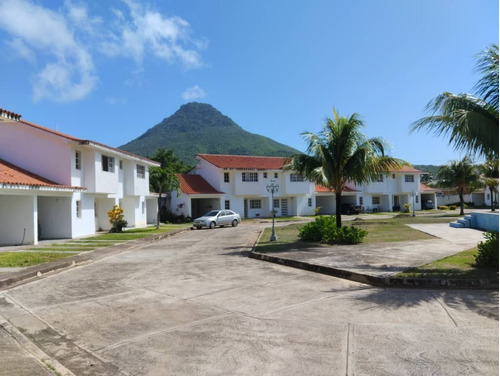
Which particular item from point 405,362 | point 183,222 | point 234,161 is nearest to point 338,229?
point 405,362

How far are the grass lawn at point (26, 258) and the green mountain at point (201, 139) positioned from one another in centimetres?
6692

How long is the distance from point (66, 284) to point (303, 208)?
1522 inches

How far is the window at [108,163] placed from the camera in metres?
24.6

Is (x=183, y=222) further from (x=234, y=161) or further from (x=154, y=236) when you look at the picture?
(x=154, y=236)

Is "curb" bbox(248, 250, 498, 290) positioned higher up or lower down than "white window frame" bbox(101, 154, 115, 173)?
lower down

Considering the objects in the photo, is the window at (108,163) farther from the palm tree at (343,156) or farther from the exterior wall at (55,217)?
the palm tree at (343,156)

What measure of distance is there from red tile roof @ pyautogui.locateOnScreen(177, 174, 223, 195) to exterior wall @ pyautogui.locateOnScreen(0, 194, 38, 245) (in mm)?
19810

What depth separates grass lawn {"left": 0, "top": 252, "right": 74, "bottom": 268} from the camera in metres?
12.0

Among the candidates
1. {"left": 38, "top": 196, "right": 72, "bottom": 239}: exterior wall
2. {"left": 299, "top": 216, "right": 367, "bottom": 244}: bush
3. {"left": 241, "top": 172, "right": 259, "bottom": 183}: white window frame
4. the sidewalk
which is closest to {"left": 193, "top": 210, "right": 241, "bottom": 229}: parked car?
{"left": 241, "top": 172, "right": 259, "bottom": 183}: white window frame

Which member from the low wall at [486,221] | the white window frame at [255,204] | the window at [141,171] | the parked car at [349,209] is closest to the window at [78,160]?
the window at [141,171]

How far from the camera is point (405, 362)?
4184 millimetres

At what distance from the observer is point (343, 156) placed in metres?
16.1

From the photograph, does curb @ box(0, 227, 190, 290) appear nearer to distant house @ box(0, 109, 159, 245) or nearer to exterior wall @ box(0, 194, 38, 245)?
exterior wall @ box(0, 194, 38, 245)

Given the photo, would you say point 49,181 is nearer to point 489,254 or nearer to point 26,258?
point 26,258
